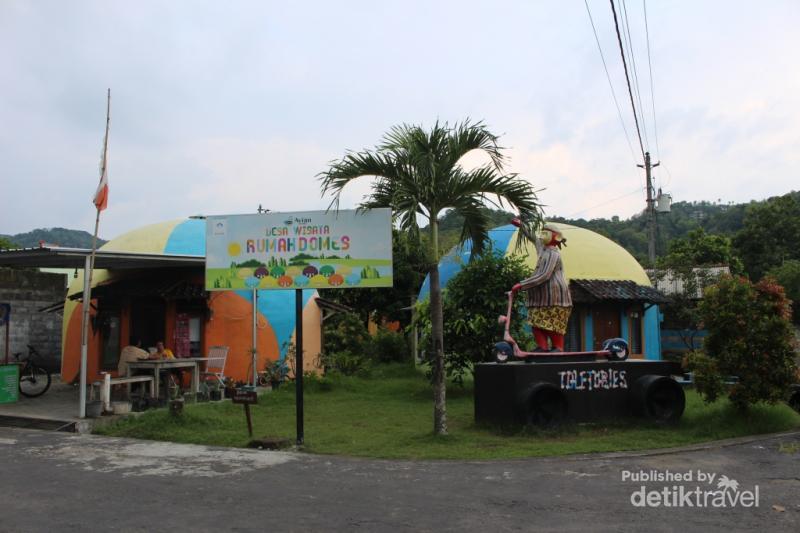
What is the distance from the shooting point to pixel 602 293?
68.8ft

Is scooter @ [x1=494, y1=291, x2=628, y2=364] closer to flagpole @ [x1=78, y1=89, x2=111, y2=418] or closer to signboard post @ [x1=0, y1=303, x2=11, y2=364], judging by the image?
flagpole @ [x1=78, y1=89, x2=111, y2=418]

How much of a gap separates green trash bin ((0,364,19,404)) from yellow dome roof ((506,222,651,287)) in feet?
45.5

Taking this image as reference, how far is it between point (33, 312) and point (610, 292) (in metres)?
18.3

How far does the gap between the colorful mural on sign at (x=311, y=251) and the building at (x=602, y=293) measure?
9.32 metres

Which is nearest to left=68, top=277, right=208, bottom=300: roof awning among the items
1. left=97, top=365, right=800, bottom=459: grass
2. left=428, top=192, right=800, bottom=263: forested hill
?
left=97, top=365, right=800, bottom=459: grass

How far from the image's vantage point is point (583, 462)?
9.14 m

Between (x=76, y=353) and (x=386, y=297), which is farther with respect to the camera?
(x=386, y=297)

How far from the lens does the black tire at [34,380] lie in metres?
16.2

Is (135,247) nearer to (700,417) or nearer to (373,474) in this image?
(373,474)

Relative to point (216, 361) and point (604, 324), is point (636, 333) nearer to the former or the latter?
point (604, 324)

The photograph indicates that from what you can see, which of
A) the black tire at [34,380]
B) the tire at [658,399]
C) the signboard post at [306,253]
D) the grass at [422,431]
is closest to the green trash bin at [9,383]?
the black tire at [34,380]

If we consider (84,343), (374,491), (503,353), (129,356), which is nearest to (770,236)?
(503,353)

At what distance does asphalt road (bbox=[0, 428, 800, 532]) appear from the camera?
6332 mm

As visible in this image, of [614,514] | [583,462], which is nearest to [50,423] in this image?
[583,462]
